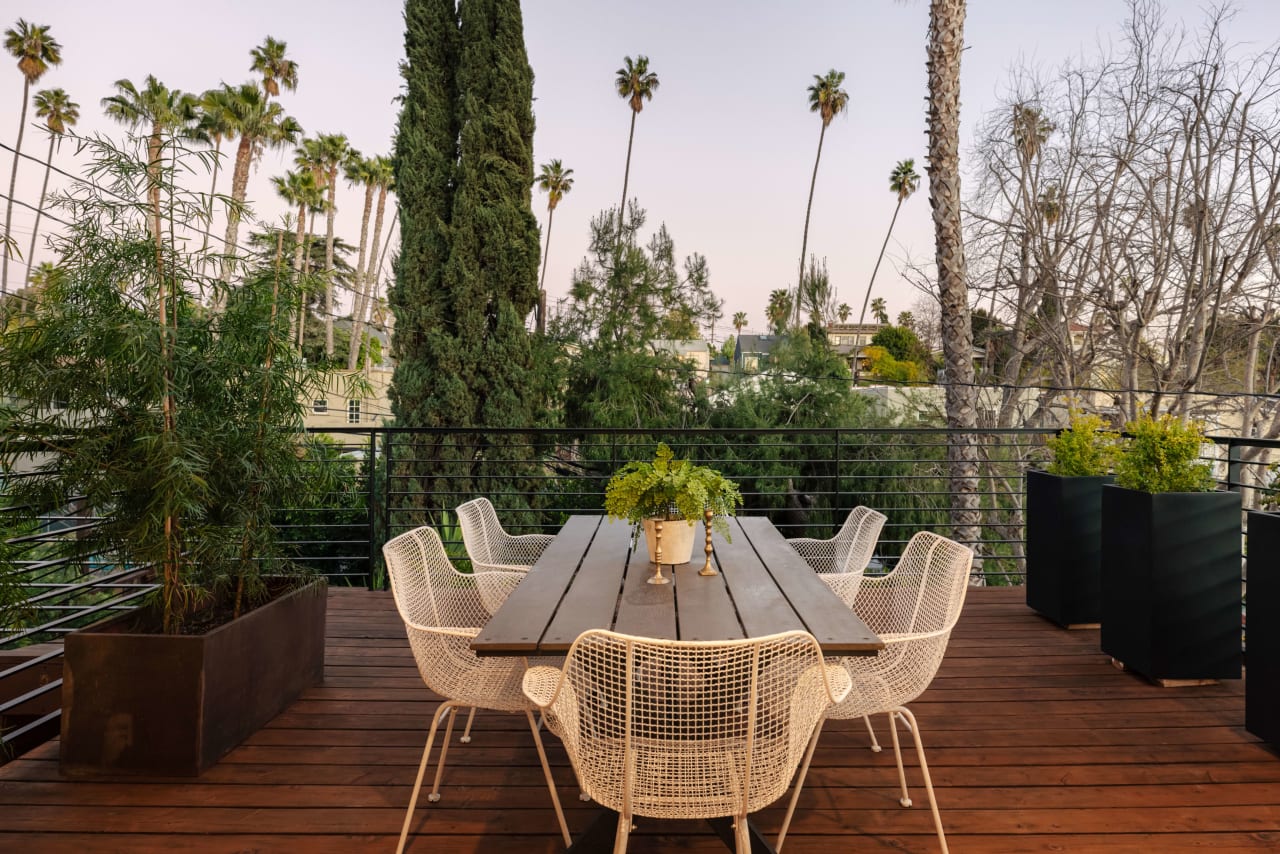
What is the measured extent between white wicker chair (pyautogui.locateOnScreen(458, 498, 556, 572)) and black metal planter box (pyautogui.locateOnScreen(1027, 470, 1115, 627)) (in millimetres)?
2745

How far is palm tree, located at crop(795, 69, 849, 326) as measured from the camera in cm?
1950

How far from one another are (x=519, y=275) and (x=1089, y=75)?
6.25 m

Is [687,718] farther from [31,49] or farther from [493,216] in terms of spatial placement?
[31,49]

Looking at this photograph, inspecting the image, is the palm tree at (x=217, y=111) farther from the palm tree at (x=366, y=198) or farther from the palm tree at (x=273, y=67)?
the palm tree at (x=366, y=198)

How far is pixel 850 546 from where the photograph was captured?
324 centimetres

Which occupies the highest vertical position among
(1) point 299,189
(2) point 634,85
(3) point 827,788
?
(2) point 634,85

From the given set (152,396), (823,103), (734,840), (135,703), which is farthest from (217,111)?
(734,840)

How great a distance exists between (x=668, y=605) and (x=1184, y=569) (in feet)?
8.17

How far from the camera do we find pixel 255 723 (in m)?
2.80

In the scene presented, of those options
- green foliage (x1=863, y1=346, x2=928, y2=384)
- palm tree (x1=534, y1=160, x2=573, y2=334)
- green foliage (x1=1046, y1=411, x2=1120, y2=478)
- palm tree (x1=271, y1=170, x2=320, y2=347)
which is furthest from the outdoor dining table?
palm tree (x1=271, y1=170, x2=320, y2=347)

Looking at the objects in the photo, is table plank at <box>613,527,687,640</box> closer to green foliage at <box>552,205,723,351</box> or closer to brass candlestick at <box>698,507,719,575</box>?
brass candlestick at <box>698,507,719,575</box>

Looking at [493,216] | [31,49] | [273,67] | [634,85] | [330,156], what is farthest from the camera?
[330,156]

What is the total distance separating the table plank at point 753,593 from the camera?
1.95 meters

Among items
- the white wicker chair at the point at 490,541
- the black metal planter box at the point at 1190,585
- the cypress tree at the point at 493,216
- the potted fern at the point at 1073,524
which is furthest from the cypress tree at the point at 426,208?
the black metal planter box at the point at 1190,585
